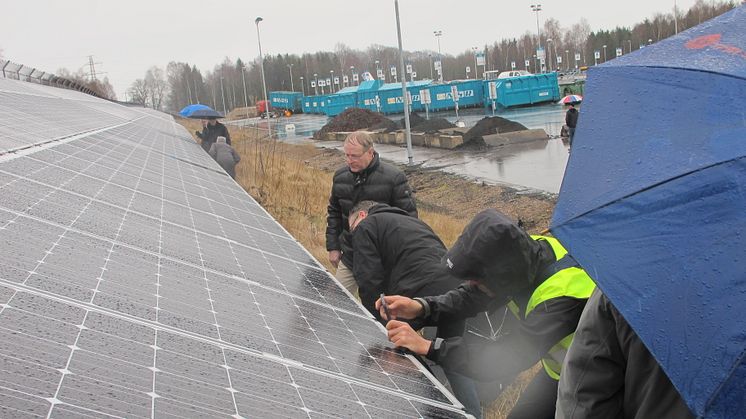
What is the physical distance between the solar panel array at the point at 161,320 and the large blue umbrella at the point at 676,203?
89 centimetres

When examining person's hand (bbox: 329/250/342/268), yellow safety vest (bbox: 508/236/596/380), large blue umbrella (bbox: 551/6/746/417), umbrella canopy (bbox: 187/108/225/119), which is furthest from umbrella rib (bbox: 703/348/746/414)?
umbrella canopy (bbox: 187/108/225/119)

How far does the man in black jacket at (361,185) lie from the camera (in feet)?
18.7

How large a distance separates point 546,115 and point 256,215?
123 feet

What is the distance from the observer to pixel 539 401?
3186 mm

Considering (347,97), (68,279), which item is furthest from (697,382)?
(347,97)

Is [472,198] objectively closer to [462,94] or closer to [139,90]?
[462,94]

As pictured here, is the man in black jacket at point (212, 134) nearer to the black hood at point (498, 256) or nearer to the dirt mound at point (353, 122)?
the black hood at point (498, 256)

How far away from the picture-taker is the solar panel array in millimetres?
1791

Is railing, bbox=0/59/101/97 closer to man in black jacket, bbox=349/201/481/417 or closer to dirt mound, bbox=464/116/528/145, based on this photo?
man in black jacket, bbox=349/201/481/417

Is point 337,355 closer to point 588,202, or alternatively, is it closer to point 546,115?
point 588,202

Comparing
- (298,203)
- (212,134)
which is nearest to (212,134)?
(212,134)

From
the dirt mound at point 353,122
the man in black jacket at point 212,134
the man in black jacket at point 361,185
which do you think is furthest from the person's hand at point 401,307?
the dirt mound at point 353,122

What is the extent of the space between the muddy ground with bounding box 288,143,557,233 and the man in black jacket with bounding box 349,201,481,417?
828cm

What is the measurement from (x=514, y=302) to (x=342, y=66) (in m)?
149
